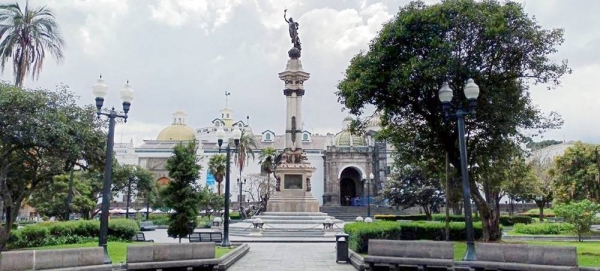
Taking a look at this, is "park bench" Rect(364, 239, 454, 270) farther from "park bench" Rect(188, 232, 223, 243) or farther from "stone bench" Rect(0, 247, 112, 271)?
"park bench" Rect(188, 232, 223, 243)

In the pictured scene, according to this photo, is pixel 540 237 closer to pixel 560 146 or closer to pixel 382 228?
pixel 382 228

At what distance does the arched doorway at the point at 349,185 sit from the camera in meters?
68.4

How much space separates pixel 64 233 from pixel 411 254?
52.9 feet

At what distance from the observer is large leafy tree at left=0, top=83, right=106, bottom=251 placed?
1473 centimetres

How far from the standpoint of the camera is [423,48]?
16.3 meters

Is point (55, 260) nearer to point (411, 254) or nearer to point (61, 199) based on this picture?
point (411, 254)

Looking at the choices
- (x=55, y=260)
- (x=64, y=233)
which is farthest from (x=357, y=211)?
(x=55, y=260)

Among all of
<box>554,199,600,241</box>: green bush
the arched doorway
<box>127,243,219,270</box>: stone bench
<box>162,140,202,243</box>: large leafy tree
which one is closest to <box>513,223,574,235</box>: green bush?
<box>554,199,600,241</box>: green bush

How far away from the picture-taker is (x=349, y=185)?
69625 millimetres

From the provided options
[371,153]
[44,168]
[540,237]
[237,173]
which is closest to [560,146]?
[371,153]

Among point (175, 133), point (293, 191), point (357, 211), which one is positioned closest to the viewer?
point (293, 191)

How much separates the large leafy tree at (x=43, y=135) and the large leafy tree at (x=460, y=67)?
946 cm

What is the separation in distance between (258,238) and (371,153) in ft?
142

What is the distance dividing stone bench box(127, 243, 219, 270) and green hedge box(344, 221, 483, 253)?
17.1 feet
